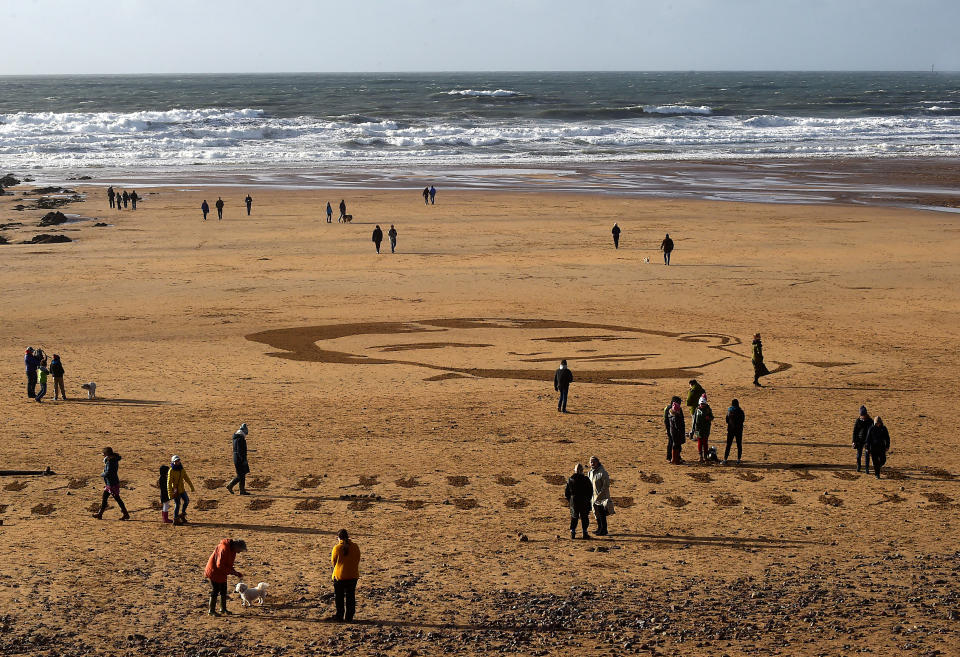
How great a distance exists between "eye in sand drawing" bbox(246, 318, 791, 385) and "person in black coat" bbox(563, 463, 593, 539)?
330 inches

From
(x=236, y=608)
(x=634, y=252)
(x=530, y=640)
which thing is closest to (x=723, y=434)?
(x=530, y=640)

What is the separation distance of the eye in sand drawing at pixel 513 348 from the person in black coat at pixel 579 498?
838cm

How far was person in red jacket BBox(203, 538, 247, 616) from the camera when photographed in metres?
10.8

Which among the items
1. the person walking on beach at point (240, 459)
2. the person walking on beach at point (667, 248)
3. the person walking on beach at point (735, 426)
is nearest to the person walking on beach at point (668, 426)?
the person walking on beach at point (735, 426)

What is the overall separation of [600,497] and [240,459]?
17.4 ft

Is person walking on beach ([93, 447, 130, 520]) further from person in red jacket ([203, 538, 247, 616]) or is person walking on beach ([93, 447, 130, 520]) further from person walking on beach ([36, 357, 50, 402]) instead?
person walking on beach ([36, 357, 50, 402])

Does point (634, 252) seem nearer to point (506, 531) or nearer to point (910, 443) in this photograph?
point (910, 443)

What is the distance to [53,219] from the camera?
44500mm

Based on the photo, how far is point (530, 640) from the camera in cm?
1031

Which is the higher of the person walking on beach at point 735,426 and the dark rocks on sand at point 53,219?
the dark rocks on sand at point 53,219

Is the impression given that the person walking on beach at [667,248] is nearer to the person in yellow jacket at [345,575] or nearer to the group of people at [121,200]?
the person in yellow jacket at [345,575]

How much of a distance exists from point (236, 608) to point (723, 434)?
382 inches

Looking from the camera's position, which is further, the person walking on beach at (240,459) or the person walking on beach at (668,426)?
the person walking on beach at (668,426)

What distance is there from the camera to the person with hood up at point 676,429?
1595 centimetres
